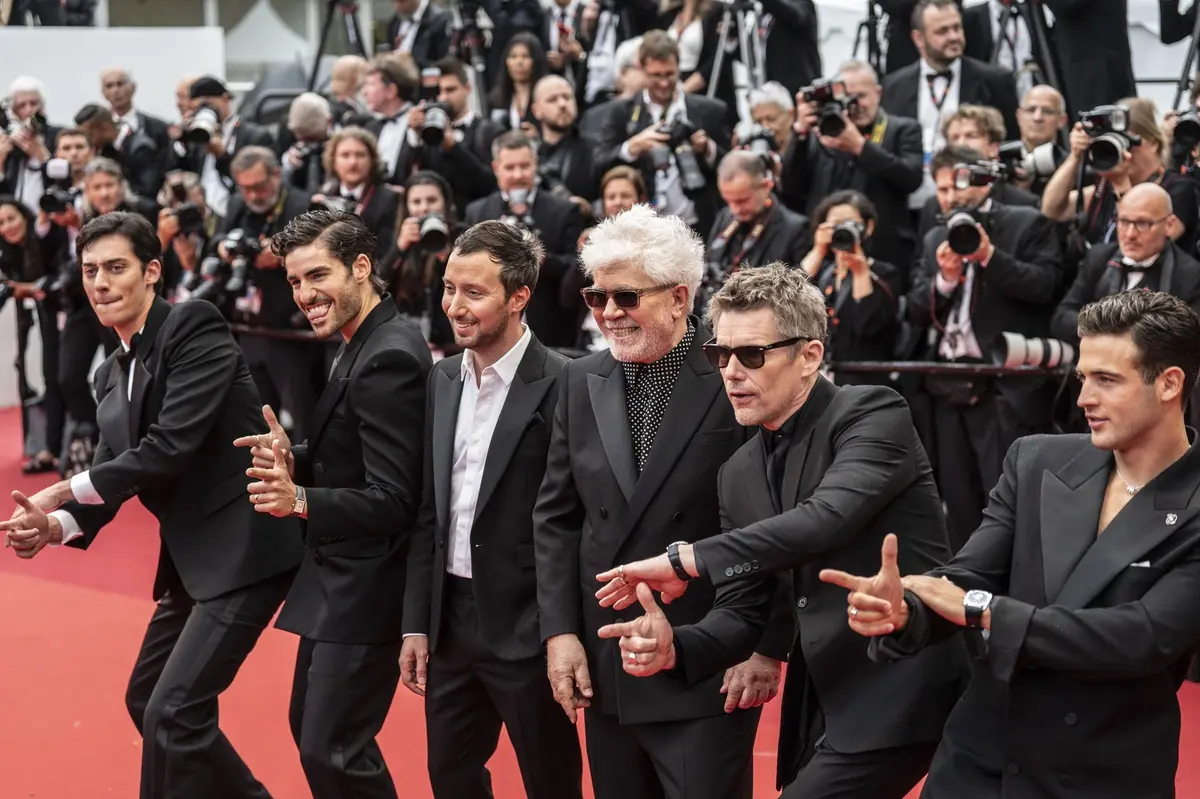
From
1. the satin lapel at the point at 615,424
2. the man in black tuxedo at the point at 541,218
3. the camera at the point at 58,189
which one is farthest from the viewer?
the camera at the point at 58,189

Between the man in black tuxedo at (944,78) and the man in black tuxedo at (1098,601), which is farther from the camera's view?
the man in black tuxedo at (944,78)

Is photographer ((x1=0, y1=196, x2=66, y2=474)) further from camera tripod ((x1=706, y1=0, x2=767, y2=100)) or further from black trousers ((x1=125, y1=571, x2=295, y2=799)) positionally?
black trousers ((x1=125, y1=571, x2=295, y2=799))

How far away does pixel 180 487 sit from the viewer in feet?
14.6

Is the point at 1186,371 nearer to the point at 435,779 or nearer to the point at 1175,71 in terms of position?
the point at 435,779

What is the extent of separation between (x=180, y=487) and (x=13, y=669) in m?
2.21

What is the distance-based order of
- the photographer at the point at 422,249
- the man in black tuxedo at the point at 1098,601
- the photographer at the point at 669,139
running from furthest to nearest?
the photographer at the point at 669,139 < the photographer at the point at 422,249 < the man in black tuxedo at the point at 1098,601

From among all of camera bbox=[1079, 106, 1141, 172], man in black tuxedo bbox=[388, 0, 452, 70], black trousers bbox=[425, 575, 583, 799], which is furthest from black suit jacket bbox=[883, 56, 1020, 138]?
black trousers bbox=[425, 575, 583, 799]

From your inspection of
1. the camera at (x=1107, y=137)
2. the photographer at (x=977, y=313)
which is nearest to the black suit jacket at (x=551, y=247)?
the photographer at (x=977, y=313)

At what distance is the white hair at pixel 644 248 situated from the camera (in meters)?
3.57

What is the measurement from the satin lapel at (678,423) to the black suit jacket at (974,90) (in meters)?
4.57

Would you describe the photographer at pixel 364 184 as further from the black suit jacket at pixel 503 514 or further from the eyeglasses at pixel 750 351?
the eyeglasses at pixel 750 351

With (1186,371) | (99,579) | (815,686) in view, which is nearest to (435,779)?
(815,686)

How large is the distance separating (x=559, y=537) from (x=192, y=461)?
4.04 ft

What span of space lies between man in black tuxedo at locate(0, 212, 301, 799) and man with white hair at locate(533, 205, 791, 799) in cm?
103
